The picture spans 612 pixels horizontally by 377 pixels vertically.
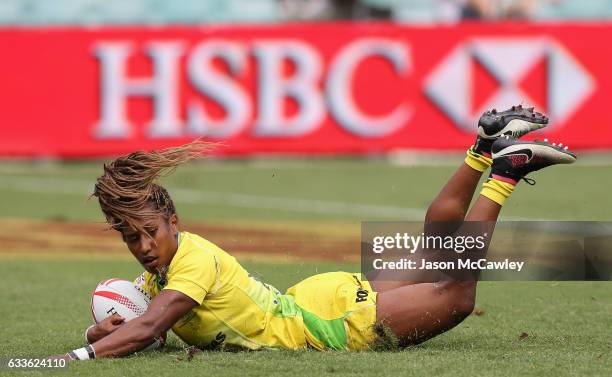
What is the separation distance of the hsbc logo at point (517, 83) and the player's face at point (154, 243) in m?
11.9

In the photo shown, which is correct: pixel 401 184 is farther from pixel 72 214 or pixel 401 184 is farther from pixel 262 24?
pixel 72 214

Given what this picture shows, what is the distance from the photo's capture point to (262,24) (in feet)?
59.7

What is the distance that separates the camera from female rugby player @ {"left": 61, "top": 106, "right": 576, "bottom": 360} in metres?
6.07

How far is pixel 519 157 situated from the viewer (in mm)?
6496

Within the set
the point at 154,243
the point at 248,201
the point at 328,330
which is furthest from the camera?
the point at 248,201

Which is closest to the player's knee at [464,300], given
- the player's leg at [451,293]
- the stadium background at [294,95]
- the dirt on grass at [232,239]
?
the player's leg at [451,293]

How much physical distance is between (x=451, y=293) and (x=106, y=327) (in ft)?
5.75

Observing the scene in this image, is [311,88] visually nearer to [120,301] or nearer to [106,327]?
[120,301]

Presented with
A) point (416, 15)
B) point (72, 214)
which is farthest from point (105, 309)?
point (416, 15)

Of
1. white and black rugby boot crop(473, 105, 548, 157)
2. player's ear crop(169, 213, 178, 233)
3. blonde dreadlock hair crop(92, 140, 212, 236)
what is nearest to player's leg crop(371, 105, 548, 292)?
white and black rugby boot crop(473, 105, 548, 157)

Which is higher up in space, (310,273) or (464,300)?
(464,300)

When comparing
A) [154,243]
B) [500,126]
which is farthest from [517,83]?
[154,243]

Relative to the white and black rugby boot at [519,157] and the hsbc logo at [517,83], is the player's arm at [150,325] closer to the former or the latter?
the white and black rugby boot at [519,157]

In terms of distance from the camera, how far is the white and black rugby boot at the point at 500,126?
22.4ft
